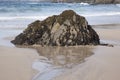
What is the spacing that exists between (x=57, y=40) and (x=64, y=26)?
0.41 m

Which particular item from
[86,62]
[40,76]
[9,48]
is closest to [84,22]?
[9,48]

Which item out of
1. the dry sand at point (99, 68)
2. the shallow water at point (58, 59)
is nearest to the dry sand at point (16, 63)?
the shallow water at point (58, 59)

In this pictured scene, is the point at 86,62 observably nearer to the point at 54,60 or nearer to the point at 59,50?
the point at 54,60

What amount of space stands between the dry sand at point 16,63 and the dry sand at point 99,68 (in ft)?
1.96

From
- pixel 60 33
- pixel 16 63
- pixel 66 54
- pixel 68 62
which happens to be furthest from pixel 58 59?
pixel 60 33

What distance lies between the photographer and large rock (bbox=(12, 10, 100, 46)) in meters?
9.08

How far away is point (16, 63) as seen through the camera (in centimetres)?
662

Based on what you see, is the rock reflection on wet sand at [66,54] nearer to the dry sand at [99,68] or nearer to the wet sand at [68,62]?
the wet sand at [68,62]

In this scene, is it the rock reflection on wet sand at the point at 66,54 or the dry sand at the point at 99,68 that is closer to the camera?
the dry sand at the point at 99,68

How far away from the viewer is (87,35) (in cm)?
930

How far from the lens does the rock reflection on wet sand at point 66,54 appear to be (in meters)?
6.84

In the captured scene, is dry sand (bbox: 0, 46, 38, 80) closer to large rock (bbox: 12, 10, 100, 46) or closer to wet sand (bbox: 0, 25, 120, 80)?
wet sand (bbox: 0, 25, 120, 80)

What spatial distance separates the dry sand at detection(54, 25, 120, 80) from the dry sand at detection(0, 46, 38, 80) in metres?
0.60

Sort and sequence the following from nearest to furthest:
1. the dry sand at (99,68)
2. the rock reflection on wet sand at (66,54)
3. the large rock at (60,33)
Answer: the dry sand at (99,68) < the rock reflection on wet sand at (66,54) < the large rock at (60,33)
